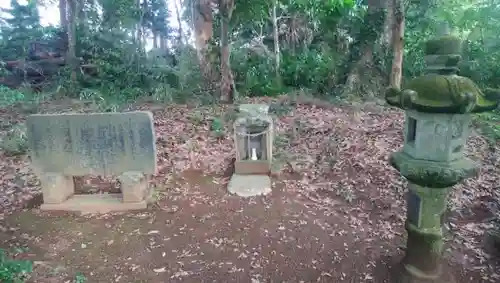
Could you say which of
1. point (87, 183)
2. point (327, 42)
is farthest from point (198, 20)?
point (87, 183)

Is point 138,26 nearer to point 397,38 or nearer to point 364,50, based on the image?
point 364,50

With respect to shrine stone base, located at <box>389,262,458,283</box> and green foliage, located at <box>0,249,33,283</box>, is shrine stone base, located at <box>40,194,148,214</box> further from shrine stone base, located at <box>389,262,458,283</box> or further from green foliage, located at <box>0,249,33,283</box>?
shrine stone base, located at <box>389,262,458,283</box>

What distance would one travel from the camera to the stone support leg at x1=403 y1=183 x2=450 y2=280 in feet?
10.2

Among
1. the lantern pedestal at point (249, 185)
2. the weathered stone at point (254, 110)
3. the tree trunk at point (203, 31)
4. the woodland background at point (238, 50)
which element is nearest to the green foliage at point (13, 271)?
the lantern pedestal at point (249, 185)

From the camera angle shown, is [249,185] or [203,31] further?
[203,31]

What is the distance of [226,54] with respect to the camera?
8.77 metres

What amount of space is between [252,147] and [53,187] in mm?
2989

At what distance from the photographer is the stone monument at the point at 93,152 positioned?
4656mm

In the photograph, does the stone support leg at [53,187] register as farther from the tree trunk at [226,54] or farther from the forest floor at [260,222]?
the tree trunk at [226,54]

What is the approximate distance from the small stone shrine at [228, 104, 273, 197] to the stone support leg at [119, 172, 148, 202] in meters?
1.35

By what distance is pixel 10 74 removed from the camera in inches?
491

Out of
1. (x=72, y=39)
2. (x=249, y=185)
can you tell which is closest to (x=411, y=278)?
(x=249, y=185)

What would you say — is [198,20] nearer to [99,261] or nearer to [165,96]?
[165,96]

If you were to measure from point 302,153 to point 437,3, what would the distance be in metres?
8.24
